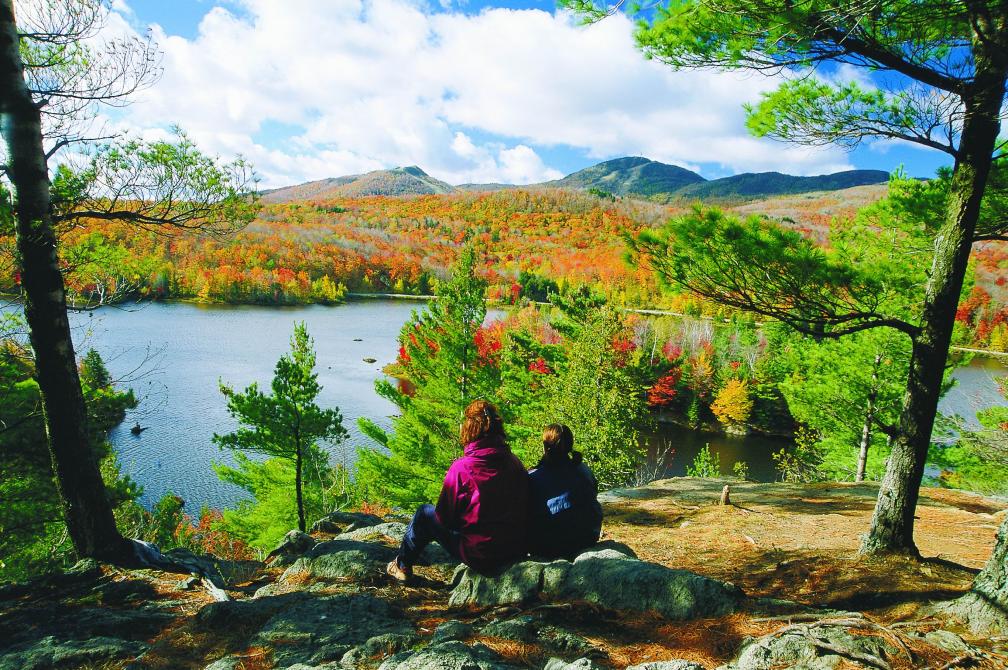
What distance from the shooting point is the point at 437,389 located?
13.5 m

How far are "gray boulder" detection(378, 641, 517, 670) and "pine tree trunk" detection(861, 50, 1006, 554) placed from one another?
3325 millimetres

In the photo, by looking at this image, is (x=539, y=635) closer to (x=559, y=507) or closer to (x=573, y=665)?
(x=573, y=665)

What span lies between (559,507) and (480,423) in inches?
32.2

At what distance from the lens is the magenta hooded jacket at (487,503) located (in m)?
3.07

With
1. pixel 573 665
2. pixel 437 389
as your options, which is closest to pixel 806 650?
pixel 573 665

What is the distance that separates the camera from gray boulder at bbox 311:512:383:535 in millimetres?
6105

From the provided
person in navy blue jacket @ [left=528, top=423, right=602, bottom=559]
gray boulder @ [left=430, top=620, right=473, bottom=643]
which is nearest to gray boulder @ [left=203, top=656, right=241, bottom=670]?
gray boulder @ [left=430, top=620, right=473, bottom=643]

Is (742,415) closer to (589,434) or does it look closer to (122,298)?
(589,434)

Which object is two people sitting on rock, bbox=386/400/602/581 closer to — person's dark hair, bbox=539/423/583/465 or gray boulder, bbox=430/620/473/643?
person's dark hair, bbox=539/423/583/465

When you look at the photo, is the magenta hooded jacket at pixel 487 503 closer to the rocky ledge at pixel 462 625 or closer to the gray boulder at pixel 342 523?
the rocky ledge at pixel 462 625

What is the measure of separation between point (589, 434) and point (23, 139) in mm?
10338

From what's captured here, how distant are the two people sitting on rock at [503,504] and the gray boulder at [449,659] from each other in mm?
917

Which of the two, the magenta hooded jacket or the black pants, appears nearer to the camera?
the magenta hooded jacket

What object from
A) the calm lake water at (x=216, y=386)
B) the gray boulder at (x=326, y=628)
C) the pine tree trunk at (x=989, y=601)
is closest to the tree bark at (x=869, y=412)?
the pine tree trunk at (x=989, y=601)
